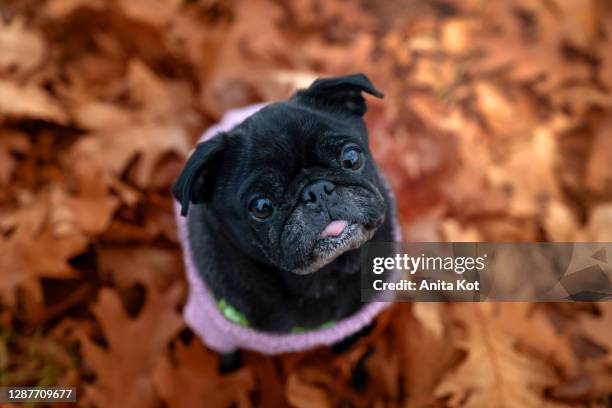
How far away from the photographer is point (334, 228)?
156 cm

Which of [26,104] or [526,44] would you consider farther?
[526,44]

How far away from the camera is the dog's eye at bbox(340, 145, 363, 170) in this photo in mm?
1687

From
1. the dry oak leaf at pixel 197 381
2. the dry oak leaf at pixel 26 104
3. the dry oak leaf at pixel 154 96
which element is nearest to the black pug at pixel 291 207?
the dry oak leaf at pixel 197 381

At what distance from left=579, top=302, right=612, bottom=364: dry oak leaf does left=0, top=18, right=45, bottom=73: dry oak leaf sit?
2963mm

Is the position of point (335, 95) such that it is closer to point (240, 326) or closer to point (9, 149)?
point (240, 326)

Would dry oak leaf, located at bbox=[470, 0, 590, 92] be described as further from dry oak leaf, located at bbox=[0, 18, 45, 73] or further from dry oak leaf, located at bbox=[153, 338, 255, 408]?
dry oak leaf, located at bbox=[0, 18, 45, 73]

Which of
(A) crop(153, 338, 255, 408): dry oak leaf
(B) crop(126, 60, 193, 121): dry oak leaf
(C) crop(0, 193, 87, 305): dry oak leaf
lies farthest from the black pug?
(B) crop(126, 60, 193, 121): dry oak leaf

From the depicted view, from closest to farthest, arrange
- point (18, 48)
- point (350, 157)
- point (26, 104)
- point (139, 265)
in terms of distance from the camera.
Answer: point (350, 157) → point (139, 265) → point (26, 104) → point (18, 48)

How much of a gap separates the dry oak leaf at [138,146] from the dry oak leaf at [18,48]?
52cm

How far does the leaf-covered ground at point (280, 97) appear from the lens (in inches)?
86.5

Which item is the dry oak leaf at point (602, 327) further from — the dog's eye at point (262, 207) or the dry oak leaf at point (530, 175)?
the dog's eye at point (262, 207)

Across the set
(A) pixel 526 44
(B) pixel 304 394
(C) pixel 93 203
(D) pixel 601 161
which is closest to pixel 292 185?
(B) pixel 304 394

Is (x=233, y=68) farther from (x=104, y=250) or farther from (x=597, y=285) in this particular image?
(x=597, y=285)

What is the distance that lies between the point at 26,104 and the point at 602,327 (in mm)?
2852
